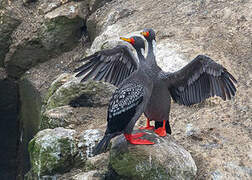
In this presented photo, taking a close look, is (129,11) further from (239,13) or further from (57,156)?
(57,156)

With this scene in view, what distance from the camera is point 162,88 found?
606 cm

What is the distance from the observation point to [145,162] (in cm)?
539

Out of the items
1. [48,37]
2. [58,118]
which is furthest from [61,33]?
[58,118]

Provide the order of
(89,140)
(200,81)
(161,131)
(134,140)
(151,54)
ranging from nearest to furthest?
(134,140), (151,54), (161,131), (200,81), (89,140)

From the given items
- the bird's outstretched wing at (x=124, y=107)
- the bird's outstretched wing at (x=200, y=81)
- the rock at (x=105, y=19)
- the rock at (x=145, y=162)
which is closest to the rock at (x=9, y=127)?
the rock at (x=105, y=19)

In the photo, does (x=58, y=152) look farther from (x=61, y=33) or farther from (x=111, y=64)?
(x=61, y=33)

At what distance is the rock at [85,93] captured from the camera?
802cm

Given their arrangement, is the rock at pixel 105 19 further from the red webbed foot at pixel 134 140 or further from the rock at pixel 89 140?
the red webbed foot at pixel 134 140

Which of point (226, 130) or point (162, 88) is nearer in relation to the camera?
point (162, 88)

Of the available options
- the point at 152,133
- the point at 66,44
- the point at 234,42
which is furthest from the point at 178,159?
the point at 66,44

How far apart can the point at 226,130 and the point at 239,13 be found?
11.3 feet

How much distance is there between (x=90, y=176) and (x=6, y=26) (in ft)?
25.7

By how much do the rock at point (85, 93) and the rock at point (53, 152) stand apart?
59.1 inches

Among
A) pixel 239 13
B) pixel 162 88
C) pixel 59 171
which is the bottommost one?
pixel 59 171
